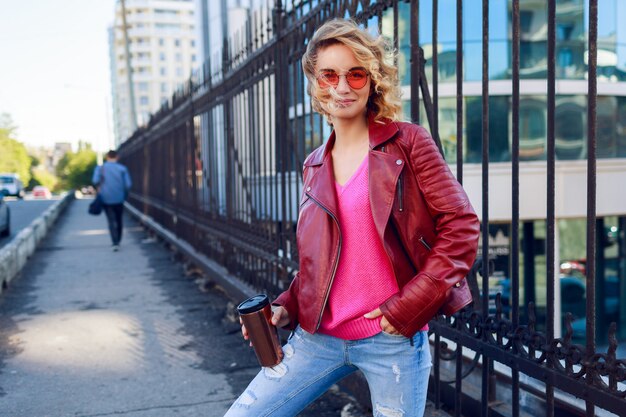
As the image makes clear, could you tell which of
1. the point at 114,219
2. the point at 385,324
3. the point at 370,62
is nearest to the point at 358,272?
the point at 385,324

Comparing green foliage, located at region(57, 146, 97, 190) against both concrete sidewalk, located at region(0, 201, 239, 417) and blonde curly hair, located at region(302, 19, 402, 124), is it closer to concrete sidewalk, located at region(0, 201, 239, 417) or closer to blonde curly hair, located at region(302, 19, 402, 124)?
concrete sidewalk, located at region(0, 201, 239, 417)

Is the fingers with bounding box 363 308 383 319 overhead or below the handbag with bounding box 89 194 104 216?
overhead

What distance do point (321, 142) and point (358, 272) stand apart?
1951mm

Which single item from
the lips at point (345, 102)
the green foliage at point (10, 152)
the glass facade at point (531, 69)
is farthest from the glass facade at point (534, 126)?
the green foliage at point (10, 152)

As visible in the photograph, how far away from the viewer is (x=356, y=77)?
2.16 meters

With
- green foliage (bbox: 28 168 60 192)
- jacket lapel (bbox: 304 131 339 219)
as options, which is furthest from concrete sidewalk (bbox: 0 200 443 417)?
green foliage (bbox: 28 168 60 192)

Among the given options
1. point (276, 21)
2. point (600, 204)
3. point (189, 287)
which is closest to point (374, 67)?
point (276, 21)

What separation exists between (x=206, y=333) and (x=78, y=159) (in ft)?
302

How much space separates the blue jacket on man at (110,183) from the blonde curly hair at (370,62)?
424 inches

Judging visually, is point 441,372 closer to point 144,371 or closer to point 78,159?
point 144,371

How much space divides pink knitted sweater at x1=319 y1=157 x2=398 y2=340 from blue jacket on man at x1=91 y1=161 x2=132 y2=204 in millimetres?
10921

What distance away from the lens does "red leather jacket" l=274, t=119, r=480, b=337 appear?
6.29 feet

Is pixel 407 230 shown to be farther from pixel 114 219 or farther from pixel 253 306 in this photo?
pixel 114 219

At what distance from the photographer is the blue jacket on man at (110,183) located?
12.4 m
